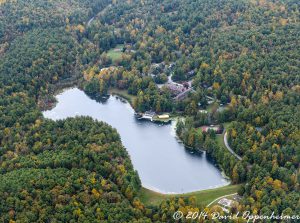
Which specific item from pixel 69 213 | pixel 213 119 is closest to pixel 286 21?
pixel 213 119

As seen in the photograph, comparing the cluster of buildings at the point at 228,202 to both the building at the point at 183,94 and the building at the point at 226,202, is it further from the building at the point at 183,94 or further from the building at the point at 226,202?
the building at the point at 183,94

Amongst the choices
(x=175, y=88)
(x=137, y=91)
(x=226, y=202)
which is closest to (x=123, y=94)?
(x=137, y=91)

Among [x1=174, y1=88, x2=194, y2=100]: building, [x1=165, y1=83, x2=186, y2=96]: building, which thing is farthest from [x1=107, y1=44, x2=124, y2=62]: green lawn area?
[x1=174, y1=88, x2=194, y2=100]: building

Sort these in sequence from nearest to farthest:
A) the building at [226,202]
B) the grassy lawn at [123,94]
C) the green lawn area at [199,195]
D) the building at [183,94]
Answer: the building at [226,202] < the green lawn area at [199,195] < the building at [183,94] < the grassy lawn at [123,94]

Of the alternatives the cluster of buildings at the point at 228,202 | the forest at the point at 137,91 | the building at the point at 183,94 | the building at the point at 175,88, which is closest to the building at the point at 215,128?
the forest at the point at 137,91

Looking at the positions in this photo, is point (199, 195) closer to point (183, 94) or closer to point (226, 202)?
point (226, 202)

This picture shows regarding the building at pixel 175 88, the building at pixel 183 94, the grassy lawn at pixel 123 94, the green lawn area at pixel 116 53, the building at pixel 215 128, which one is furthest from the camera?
the green lawn area at pixel 116 53

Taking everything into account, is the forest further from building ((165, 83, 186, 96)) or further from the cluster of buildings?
the cluster of buildings

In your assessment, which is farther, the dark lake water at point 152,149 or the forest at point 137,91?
the dark lake water at point 152,149
